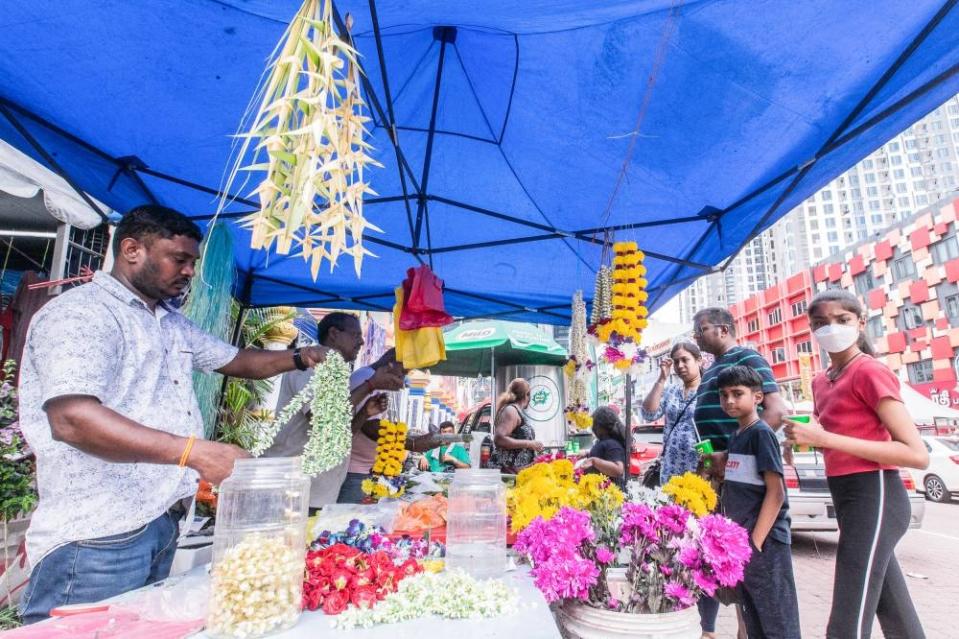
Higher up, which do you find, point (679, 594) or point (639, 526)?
point (639, 526)

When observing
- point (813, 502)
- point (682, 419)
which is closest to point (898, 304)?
point (813, 502)

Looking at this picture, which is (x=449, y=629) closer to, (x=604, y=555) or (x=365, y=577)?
(x=365, y=577)

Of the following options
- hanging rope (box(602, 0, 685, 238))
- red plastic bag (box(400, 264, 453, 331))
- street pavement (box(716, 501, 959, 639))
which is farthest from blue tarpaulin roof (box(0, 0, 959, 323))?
street pavement (box(716, 501, 959, 639))

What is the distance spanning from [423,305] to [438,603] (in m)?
2.63

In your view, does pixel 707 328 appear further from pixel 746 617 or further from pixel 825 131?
pixel 746 617

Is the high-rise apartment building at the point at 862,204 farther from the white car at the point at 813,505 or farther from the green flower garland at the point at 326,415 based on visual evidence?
the green flower garland at the point at 326,415

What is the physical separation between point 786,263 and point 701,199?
86.0 m

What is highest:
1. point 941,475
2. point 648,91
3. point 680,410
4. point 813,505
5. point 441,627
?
point 648,91

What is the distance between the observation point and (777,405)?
102 inches

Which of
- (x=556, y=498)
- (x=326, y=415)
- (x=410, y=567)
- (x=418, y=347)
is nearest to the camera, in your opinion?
(x=410, y=567)

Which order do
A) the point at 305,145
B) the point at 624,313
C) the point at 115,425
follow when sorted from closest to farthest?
the point at 305,145
the point at 115,425
the point at 624,313

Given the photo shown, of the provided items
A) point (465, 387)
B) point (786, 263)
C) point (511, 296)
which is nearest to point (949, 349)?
point (465, 387)

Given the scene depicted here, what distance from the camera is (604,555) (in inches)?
53.9

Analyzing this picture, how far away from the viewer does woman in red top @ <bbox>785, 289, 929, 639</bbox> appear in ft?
6.28
